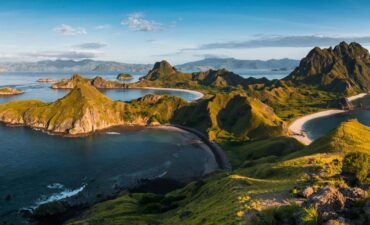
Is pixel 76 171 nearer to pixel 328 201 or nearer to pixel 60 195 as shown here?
pixel 60 195

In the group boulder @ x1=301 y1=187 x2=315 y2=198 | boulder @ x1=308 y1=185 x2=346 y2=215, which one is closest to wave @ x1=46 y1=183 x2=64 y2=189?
boulder @ x1=301 y1=187 x2=315 y2=198

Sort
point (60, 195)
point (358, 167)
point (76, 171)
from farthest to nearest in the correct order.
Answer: point (76, 171) < point (60, 195) < point (358, 167)

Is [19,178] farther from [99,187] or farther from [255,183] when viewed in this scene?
[255,183]

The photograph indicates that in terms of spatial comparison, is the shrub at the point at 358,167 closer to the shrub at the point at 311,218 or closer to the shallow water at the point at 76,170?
the shrub at the point at 311,218

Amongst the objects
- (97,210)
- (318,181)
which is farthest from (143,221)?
(318,181)

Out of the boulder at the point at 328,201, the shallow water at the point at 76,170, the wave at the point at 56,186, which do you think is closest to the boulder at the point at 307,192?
the boulder at the point at 328,201

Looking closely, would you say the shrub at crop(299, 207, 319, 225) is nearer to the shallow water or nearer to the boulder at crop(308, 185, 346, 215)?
the boulder at crop(308, 185, 346, 215)

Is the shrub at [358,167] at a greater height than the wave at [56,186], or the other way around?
the shrub at [358,167]

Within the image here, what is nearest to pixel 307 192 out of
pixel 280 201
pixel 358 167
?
pixel 280 201
